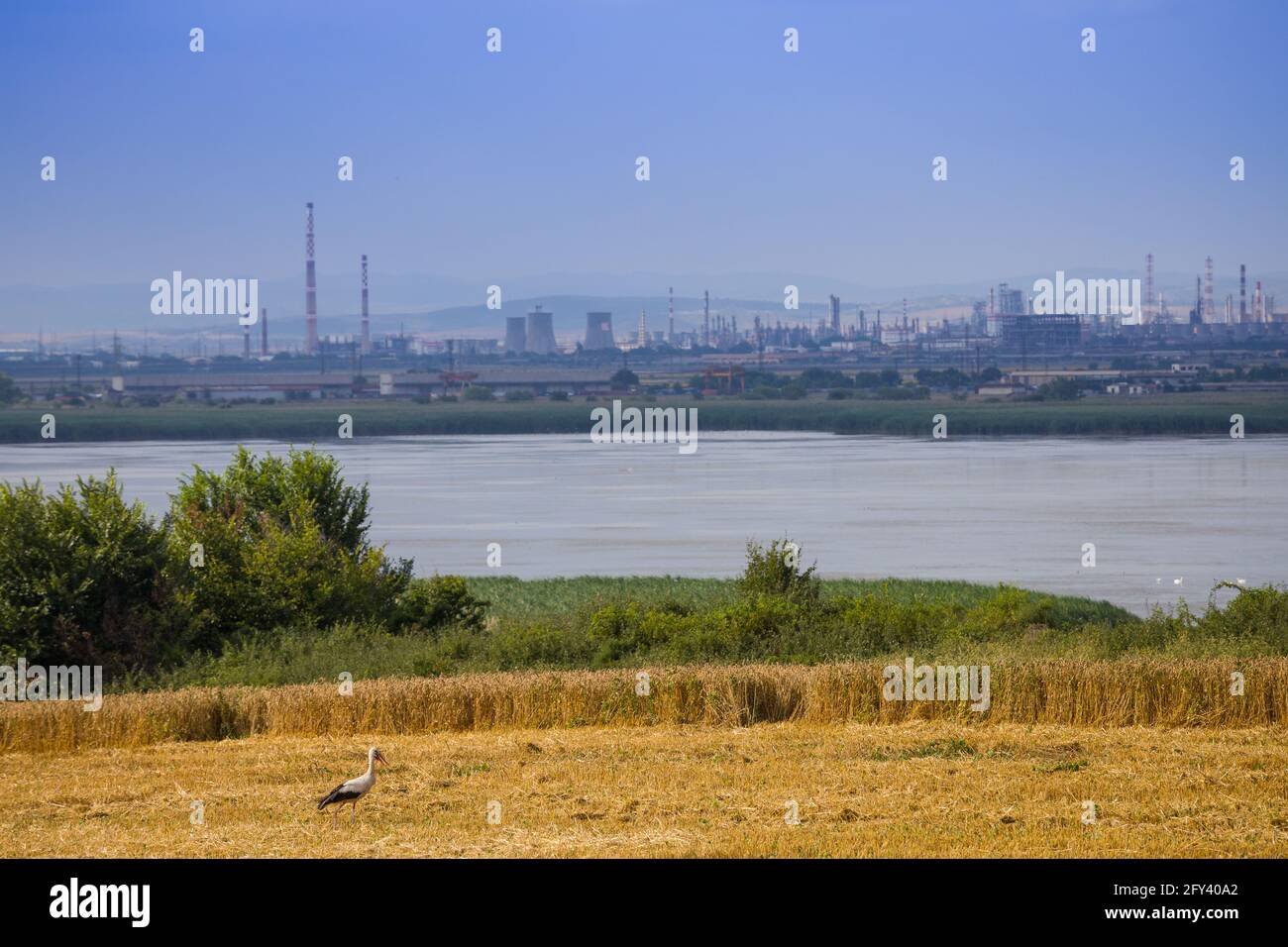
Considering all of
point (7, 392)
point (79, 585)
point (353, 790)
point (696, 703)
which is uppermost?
point (7, 392)

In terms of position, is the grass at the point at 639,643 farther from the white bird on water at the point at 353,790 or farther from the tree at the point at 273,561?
the white bird on water at the point at 353,790

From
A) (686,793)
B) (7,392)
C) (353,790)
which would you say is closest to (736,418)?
(7,392)

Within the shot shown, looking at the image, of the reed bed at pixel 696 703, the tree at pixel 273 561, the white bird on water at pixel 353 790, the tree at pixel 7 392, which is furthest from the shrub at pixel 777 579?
the tree at pixel 7 392

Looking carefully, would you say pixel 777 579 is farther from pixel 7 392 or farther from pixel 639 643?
pixel 7 392

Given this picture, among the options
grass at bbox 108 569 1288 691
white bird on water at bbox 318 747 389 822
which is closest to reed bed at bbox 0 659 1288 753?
grass at bbox 108 569 1288 691

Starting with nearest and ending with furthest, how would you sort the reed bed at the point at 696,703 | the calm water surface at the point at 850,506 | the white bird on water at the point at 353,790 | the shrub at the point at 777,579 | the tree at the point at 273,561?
1. the white bird on water at the point at 353,790
2. the reed bed at the point at 696,703
3. the tree at the point at 273,561
4. the shrub at the point at 777,579
5. the calm water surface at the point at 850,506

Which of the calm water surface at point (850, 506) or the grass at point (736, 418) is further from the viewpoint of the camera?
the grass at point (736, 418)

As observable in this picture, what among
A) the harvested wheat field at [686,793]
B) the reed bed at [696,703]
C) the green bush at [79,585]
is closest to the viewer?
the harvested wheat field at [686,793]
